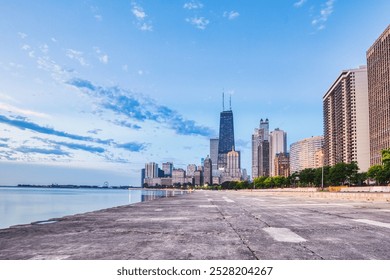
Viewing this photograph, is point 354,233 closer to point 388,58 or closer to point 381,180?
point 381,180

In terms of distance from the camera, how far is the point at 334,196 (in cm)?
4994

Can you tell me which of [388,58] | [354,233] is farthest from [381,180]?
[354,233]

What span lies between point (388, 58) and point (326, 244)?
222 meters

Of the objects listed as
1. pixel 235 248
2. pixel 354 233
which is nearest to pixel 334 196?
pixel 354 233

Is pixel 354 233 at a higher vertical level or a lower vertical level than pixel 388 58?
lower
